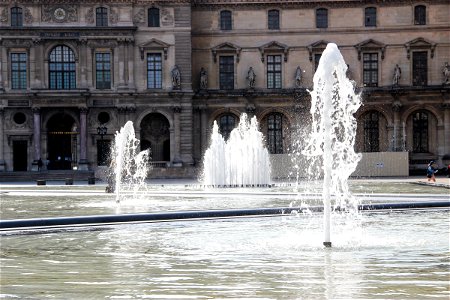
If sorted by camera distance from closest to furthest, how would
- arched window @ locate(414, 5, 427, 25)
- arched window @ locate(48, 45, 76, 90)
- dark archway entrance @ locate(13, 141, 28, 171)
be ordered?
arched window @ locate(48, 45, 76, 90) < dark archway entrance @ locate(13, 141, 28, 171) < arched window @ locate(414, 5, 427, 25)

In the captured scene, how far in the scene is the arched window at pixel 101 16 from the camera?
211 ft

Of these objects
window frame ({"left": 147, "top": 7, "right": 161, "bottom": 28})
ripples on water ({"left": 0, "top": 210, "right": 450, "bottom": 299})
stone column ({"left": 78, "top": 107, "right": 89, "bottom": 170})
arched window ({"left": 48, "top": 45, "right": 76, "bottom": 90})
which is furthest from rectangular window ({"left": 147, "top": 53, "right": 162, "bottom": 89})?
ripples on water ({"left": 0, "top": 210, "right": 450, "bottom": 299})

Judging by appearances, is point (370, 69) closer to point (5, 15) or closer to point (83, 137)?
point (83, 137)

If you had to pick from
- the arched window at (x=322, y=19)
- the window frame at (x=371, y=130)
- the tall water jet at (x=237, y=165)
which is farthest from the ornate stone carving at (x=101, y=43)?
the window frame at (x=371, y=130)

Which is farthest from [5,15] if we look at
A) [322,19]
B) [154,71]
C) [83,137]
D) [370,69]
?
[370,69]

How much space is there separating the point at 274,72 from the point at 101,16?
554 inches

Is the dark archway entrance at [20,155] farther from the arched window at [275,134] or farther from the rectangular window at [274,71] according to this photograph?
the rectangular window at [274,71]

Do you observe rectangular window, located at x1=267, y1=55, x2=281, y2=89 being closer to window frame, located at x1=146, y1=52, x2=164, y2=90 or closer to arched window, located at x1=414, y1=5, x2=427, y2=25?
window frame, located at x1=146, y1=52, x2=164, y2=90

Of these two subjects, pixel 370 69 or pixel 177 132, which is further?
pixel 370 69

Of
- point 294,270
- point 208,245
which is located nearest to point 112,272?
point 294,270

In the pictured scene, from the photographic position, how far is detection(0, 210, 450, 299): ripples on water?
11.4 m

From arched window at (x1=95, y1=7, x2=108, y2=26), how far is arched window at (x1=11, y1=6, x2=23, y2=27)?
5573mm

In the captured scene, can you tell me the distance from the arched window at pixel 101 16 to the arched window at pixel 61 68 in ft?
10.0

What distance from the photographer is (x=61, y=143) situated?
215 feet
